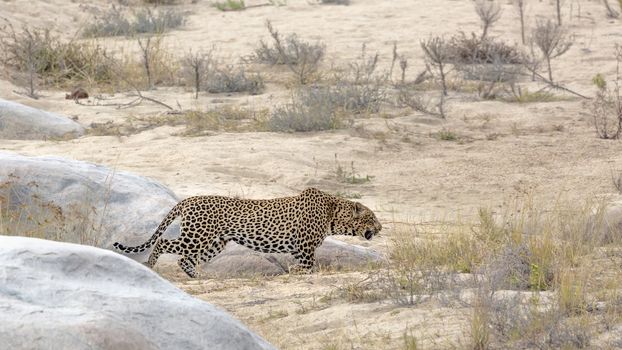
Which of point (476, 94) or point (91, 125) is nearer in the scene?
point (91, 125)

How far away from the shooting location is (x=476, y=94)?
14.1 meters

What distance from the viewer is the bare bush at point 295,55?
14.6 m

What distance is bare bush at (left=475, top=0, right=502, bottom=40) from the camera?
15750 mm

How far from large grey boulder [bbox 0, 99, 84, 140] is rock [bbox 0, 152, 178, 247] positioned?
3.72 meters

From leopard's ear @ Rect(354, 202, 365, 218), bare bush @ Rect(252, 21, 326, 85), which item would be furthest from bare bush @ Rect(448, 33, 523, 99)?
leopard's ear @ Rect(354, 202, 365, 218)

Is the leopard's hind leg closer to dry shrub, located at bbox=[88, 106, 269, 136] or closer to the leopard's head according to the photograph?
the leopard's head

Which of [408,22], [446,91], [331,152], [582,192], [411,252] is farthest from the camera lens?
[408,22]

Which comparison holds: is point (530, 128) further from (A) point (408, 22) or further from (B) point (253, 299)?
(B) point (253, 299)

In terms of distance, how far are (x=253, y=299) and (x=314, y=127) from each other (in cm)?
568

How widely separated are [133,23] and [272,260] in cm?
981

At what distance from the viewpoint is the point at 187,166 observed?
10977mm

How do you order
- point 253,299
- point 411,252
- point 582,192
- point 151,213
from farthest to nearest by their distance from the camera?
point 582,192 < point 151,213 < point 411,252 < point 253,299

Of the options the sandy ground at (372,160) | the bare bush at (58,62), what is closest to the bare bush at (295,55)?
the sandy ground at (372,160)

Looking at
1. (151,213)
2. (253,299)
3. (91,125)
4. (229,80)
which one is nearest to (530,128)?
(229,80)
